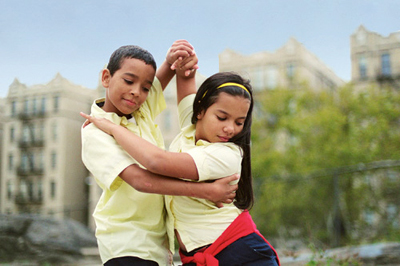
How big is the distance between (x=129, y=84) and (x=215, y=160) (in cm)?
48

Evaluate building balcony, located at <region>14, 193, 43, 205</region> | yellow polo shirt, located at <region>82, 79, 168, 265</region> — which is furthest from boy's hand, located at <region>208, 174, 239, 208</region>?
building balcony, located at <region>14, 193, 43, 205</region>

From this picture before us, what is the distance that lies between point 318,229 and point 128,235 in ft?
28.7

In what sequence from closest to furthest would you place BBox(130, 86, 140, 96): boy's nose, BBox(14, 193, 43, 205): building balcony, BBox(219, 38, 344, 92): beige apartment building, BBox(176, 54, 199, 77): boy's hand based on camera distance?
BBox(130, 86, 140, 96): boy's nose
BBox(176, 54, 199, 77): boy's hand
BBox(219, 38, 344, 92): beige apartment building
BBox(14, 193, 43, 205): building balcony

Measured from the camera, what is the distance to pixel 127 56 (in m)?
1.85

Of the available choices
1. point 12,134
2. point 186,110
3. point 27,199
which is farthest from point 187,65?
point 12,134

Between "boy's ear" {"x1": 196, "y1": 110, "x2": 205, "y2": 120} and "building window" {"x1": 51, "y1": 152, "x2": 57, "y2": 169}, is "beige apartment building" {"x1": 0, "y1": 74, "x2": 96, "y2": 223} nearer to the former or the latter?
"building window" {"x1": 51, "y1": 152, "x2": 57, "y2": 169}

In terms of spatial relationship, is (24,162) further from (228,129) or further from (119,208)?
Result: (228,129)

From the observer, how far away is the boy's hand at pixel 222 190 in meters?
1.75

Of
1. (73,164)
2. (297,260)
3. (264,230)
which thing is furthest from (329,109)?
(73,164)

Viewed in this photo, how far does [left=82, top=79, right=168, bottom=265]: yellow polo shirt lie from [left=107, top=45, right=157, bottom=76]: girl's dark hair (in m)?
0.20

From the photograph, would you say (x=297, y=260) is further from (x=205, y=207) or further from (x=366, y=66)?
(x=366, y=66)

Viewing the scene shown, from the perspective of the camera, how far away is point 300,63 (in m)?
27.8

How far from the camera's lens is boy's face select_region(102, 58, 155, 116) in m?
1.84

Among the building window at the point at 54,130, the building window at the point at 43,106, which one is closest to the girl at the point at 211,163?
the building window at the point at 54,130
